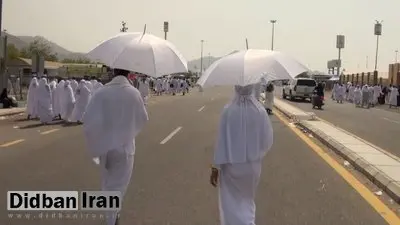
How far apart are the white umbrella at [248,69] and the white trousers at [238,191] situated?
32.1 inches

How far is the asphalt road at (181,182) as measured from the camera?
22.9 feet

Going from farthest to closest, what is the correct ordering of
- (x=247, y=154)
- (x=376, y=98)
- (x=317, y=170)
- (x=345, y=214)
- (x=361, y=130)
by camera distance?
(x=376, y=98)
(x=361, y=130)
(x=317, y=170)
(x=345, y=214)
(x=247, y=154)

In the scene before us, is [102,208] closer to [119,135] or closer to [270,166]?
[119,135]

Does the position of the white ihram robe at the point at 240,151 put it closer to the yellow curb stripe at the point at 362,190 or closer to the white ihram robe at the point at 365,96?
the yellow curb stripe at the point at 362,190

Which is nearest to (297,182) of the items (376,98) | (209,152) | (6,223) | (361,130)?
Result: (209,152)

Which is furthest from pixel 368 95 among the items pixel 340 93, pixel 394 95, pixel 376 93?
pixel 340 93

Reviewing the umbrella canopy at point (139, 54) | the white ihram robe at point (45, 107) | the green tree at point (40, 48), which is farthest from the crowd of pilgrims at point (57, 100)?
the green tree at point (40, 48)

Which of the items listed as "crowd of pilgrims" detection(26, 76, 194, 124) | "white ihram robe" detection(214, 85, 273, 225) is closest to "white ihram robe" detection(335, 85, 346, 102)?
"crowd of pilgrims" detection(26, 76, 194, 124)

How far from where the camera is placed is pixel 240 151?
539cm

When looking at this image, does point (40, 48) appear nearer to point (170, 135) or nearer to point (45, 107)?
point (45, 107)

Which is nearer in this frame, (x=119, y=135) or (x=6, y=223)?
(x=119, y=135)

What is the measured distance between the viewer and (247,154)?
17.8 feet

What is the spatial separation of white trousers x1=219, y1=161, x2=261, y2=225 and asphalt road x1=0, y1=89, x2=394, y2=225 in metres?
1.21

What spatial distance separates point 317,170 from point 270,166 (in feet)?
3.03
